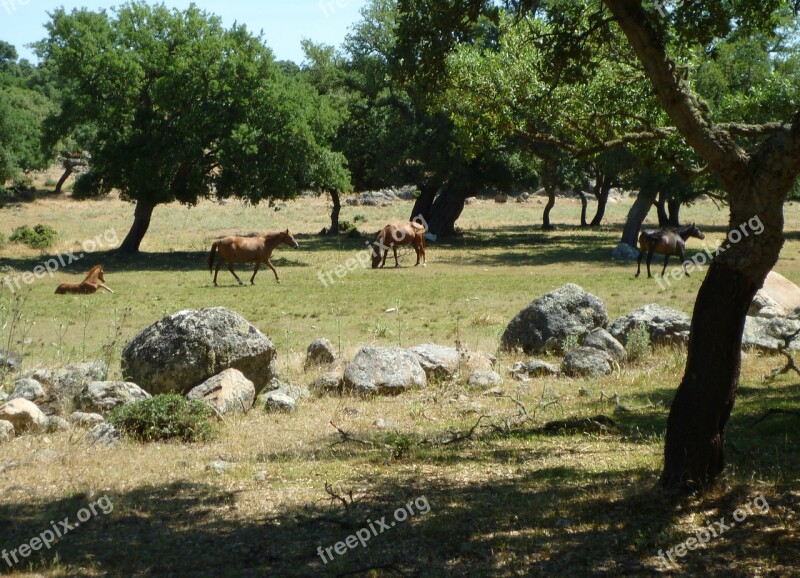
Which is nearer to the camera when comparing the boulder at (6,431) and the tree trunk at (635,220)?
the boulder at (6,431)

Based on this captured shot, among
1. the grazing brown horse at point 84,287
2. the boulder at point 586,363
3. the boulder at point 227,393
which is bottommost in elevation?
the grazing brown horse at point 84,287

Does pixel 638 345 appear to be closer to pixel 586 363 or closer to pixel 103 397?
pixel 586 363

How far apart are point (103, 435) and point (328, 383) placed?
3440 millimetres

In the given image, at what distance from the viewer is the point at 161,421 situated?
8.99 meters

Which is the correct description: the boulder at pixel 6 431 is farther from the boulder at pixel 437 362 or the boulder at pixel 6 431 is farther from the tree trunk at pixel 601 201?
the tree trunk at pixel 601 201

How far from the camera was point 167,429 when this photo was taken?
8945mm

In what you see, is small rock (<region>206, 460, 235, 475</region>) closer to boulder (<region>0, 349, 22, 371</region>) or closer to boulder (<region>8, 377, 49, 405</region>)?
boulder (<region>8, 377, 49, 405</region>)

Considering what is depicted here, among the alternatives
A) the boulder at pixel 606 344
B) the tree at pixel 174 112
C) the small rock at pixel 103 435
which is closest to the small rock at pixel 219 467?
the small rock at pixel 103 435

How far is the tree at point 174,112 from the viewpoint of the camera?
34.0 metres

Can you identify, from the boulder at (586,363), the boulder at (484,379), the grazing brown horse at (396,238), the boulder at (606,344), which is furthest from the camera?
the grazing brown horse at (396,238)

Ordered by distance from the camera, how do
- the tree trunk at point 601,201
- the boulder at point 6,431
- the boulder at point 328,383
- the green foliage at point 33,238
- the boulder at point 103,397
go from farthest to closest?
the tree trunk at point 601,201 < the green foliage at point 33,238 < the boulder at point 328,383 < the boulder at point 103,397 < the boulder at point 6,431

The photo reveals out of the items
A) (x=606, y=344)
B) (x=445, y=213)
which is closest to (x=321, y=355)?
(x=606, y=344)

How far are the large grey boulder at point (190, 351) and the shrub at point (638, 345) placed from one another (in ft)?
17.4

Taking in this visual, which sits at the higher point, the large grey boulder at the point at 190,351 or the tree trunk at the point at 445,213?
the tree trunk at the point at 445,213
